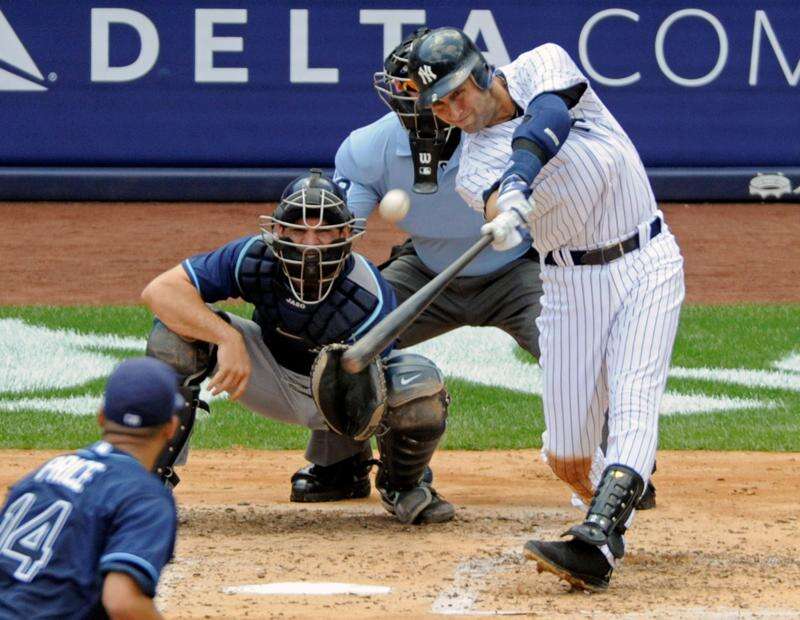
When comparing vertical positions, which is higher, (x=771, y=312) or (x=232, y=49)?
(x=232, y=49)

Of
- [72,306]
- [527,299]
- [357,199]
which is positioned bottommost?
[72,306]

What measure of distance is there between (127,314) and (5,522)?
24.2ft

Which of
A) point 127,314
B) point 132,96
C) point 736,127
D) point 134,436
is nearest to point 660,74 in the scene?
point 736,127

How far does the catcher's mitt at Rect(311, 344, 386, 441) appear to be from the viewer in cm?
519

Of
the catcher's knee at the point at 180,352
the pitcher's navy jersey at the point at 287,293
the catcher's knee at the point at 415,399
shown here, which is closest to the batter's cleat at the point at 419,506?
the catcher's knee at the point at 415,399

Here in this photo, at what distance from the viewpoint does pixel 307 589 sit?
477 centimetres

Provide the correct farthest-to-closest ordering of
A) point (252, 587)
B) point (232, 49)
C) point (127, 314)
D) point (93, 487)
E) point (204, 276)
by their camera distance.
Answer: point (232, 49) < point (127, 314) < point (204, 276) < point (252, 587) < point (93, 487)

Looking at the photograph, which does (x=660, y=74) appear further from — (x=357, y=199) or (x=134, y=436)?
(x=134, y=436)

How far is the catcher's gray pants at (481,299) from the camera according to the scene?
6.71 metres

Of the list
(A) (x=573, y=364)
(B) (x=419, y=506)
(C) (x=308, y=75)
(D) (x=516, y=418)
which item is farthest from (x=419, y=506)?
(C) (x=308, y=75)

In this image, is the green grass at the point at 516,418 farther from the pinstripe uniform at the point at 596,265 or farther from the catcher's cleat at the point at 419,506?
the pinstripe uniform at the point at 596,265

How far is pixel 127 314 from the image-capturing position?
10438 mm

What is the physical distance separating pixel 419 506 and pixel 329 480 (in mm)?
608

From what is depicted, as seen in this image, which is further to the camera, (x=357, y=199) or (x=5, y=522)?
(x=357, y=199)
